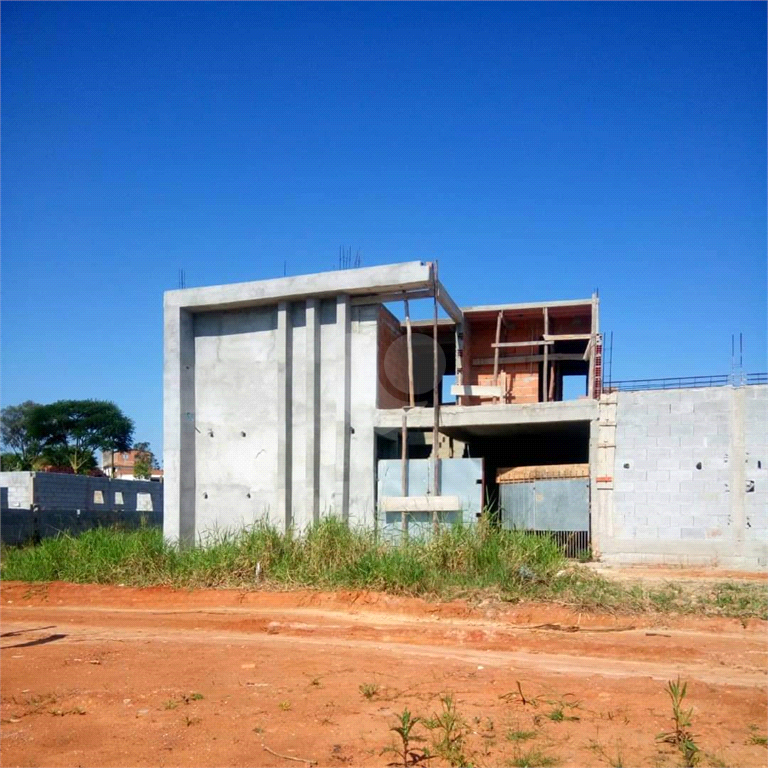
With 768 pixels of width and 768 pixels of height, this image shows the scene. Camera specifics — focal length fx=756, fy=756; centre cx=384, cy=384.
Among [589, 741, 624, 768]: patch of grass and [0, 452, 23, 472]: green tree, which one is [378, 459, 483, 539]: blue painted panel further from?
[0, 452, 23, 472]: green tree

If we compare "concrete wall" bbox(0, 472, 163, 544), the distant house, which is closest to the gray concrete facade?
"concrete wall" bbox(0, 472, 163, 544)

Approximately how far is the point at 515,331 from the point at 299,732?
49.2 feet

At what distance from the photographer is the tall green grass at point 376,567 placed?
10242mm

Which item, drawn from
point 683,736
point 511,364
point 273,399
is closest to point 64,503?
point 273,399

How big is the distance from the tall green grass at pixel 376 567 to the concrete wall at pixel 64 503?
5.85 metres

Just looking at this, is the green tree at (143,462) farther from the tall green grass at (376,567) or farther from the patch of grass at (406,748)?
the patch of grass at (406,748)

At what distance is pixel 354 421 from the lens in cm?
1588

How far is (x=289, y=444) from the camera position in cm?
1611

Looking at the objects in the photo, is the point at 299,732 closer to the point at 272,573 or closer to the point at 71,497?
the point at 272,573

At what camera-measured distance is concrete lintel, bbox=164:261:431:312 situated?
15320 millimetres

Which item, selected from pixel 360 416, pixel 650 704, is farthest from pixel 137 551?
pixel 650 704

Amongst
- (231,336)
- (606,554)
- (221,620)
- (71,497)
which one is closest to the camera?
(221,620)

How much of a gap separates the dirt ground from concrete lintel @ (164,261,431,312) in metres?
6.67

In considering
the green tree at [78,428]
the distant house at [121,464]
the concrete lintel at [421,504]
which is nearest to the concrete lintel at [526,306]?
the concrete lintel at [421,504]
